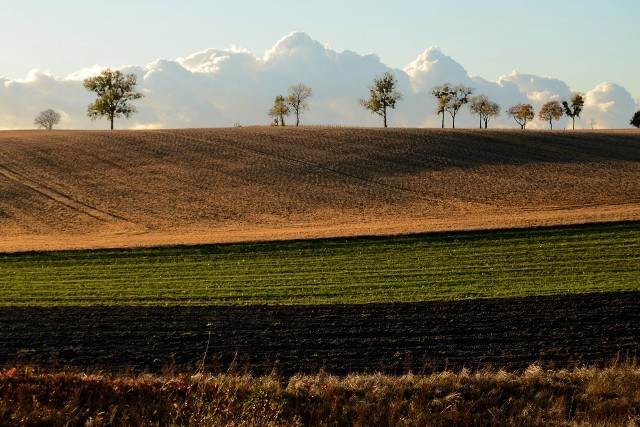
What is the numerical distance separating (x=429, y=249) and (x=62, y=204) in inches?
1111

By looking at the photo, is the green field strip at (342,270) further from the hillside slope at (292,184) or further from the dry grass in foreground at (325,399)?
the dry grass in foreground at (325,399)

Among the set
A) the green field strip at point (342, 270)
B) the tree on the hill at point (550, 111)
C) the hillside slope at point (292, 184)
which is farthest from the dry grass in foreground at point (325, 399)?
the tree on the hill at point (550, 111)

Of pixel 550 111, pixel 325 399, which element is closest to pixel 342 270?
pixel 325 399

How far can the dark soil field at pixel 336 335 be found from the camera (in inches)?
596

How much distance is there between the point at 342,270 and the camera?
91.7 feet

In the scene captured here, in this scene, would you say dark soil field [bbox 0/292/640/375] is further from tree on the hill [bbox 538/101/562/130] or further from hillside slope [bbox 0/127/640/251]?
tree on the hill [bbox 538/101/562/130]

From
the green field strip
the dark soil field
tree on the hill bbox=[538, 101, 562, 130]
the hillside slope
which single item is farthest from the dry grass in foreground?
tree on the hill bbox=[538, 101, 562, 130]

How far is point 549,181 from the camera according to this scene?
2228 inches

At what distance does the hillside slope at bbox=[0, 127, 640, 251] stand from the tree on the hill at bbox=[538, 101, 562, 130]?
165ft

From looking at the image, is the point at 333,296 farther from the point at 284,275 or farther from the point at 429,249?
the point at 429,249

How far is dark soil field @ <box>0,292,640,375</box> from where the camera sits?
1514 cm

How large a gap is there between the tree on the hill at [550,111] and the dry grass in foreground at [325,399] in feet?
412

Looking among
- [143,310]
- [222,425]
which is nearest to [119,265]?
[143,310]

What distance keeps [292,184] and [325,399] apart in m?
43.8
